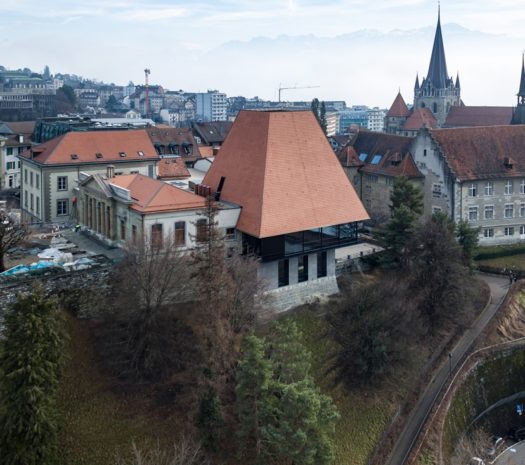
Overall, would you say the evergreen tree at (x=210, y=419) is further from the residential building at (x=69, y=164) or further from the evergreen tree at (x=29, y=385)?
the residential building at (x=69, y=164)

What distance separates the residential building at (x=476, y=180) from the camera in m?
69.7

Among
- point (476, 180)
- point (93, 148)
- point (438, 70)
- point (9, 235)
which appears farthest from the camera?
point (438, 70)

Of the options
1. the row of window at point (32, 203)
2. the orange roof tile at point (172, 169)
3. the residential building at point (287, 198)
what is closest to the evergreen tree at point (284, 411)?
the residential building at point (287, 198)

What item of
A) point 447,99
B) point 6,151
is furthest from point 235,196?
point 447,99

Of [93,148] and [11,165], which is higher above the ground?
[93,148]

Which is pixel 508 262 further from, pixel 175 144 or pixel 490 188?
pixel 175 144

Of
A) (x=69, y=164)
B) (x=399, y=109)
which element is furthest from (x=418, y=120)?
(x=69, y=164)

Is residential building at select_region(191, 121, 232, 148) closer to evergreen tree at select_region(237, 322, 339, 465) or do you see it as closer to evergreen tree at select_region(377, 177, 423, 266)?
evergreen tree at select_region(377, 177, 423, 266)

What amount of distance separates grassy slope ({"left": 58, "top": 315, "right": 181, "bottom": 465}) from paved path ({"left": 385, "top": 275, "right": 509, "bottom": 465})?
1468 cm

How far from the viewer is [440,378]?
49.3 m

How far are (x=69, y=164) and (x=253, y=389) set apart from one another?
36.7 metres

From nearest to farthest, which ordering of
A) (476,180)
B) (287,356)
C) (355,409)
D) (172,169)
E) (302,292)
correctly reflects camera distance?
(287,356), (355,409), (302,292), (476,180), (172,169)

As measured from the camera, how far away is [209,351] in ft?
126

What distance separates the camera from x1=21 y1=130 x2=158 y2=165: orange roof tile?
6544cm
